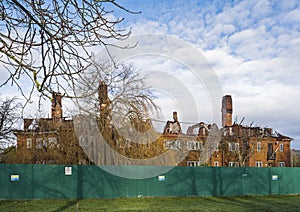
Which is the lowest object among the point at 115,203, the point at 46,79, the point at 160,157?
the point at 115,203

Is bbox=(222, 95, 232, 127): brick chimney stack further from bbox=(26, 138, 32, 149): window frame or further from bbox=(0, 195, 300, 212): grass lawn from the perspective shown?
bbox=(0, 195, 300, 212): grass lawn

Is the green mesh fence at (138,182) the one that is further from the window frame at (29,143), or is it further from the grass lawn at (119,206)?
the window frame at (29,143)

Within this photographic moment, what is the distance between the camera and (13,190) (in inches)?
821

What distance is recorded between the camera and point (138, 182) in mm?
23984

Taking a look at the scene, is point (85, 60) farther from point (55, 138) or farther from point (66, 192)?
point (55, 138)

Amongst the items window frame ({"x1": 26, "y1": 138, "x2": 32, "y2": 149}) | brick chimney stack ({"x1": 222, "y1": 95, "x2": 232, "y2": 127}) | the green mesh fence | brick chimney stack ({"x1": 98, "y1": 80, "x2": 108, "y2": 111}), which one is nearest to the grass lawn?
the green mesh fence

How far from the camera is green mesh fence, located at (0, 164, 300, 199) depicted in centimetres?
2111

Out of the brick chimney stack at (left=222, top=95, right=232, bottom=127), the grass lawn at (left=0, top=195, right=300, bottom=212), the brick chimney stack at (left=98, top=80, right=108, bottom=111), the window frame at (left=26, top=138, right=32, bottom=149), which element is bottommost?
the grass lawn at (left=0, top=195, right=300, bottom=212)

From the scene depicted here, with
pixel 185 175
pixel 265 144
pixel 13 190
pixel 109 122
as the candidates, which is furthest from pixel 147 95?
pixel 265 144

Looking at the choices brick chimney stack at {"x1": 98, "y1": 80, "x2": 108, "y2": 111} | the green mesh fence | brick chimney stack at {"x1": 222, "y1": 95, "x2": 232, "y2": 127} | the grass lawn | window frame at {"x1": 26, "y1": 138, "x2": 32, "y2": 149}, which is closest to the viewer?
brick chimney stack at {"x1": 98, "y1": 80, "x2": 108, "y2": 111}

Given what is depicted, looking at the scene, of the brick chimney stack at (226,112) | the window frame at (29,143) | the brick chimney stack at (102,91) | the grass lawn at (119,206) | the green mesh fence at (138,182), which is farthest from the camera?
the brick chimney stack at (226,112)

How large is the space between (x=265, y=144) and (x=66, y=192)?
125 ft

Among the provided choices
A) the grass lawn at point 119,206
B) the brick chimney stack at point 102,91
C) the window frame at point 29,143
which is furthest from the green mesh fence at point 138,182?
the window frame at point 29,143

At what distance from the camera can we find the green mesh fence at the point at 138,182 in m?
21.1
